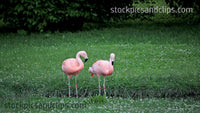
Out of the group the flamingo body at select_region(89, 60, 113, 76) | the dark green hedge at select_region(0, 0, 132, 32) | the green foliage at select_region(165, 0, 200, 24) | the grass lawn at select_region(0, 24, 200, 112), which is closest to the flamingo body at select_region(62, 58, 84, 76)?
the flamingo body at select_region(89, 60, 113, 76)

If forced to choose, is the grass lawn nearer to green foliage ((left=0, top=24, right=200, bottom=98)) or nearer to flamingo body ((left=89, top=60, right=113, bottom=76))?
green foliage ((left=0, top=24, right=200, bottom=98))

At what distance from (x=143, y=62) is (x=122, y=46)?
1.92 meters

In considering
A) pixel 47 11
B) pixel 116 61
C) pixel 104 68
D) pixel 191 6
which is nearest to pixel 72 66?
pixel 104 68

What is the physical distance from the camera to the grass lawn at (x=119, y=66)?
704 centimetres

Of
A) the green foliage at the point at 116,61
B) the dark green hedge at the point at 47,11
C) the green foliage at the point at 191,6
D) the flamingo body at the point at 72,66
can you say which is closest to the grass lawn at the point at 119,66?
the green foliage at the point at 116,61

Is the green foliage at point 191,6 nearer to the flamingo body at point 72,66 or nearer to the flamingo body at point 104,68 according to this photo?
the flamingo body at point 104,68

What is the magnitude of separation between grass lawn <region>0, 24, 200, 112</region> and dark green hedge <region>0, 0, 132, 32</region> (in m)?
0.66

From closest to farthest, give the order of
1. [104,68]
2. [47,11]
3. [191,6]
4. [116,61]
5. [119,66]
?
1. [104,68]
2. [119,66]
3. [116,61]
4. [47,11]
5. [191,6]

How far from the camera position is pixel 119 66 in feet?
28.8

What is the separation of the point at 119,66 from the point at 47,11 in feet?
18.0

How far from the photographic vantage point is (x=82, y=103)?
657 centimetres

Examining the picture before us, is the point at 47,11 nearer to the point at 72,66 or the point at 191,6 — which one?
the point at 191,6

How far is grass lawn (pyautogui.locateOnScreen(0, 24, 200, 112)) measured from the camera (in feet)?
23.1

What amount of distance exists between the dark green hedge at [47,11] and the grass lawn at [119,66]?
2.16 ft
